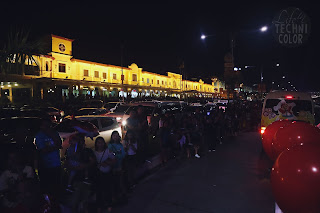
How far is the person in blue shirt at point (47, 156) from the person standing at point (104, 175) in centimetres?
79

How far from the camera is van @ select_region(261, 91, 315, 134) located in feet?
25.7

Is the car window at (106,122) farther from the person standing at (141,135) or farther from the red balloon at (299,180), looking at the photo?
the red balloon at (299,180)

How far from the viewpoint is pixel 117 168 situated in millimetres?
5207

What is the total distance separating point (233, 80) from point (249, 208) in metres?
32.2

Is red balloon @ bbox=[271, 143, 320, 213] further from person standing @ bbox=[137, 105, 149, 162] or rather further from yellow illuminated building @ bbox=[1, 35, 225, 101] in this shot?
yellow illuminated building @ bbox=[1, 35, 225, 101]

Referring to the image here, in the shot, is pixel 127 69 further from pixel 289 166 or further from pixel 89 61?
pixel 289 166

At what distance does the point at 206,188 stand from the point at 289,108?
4.10m

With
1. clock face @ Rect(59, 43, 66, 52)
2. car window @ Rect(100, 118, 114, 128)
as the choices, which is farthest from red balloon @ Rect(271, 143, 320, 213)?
clock face @ Rect(59, 43, 66, 52)

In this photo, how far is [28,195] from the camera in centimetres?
340

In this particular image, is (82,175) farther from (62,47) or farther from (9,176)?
(62,47)

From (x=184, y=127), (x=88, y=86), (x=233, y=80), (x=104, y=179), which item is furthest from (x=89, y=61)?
(x=104, y=179)

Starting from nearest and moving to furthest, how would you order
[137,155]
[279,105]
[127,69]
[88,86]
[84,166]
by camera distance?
1. [84,166]
2. [137,155]
3. [279,105]
4. [88,86]
5. [127,69]

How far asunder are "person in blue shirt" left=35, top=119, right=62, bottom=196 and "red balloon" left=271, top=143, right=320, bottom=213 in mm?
3880

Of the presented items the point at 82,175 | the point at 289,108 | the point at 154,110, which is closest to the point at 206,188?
the point at 82,175
